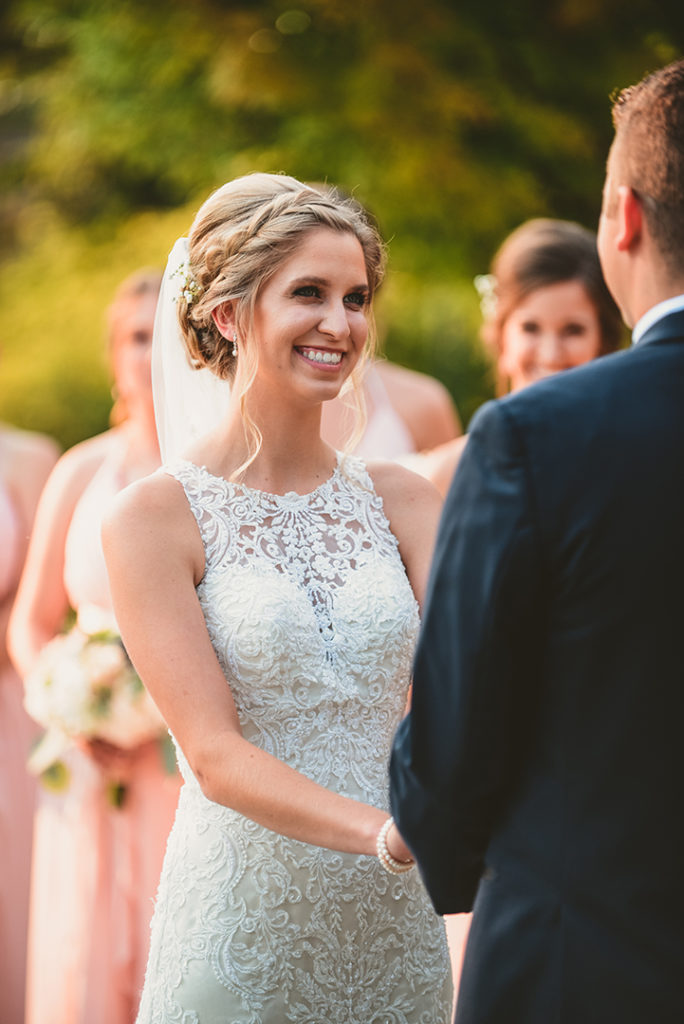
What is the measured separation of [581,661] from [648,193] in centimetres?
76

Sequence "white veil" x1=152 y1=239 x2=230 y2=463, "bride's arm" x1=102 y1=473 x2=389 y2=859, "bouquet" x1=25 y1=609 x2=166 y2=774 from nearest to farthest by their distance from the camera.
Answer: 1. "bride's arm" x1=102 y1=473 x2=389 y2=859
2. "white veil" x1=152 y1=239 x2=230 y2=463
3. "bouquet" x1=25 y1=609 x2=166 y2=774

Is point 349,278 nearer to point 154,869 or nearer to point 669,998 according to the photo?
point 669,998

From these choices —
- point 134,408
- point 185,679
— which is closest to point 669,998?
point 185,679

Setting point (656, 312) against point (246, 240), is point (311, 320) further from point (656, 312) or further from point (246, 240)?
point (656, 312)

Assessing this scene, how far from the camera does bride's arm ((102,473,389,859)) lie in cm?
243

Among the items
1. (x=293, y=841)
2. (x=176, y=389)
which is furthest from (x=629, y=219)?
(x=176, y=389)

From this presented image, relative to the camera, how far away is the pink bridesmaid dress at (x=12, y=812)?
17.6 feet

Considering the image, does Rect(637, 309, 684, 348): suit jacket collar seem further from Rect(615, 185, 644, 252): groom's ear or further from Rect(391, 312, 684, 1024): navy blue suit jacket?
Rect(615, 185, 644, 252): groom's ear

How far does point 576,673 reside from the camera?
181 centimetres

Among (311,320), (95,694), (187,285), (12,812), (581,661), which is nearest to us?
(581,661)

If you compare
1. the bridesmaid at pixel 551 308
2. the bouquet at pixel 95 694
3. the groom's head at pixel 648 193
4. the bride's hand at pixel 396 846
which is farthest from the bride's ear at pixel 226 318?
the bouquet at pixel 95 694

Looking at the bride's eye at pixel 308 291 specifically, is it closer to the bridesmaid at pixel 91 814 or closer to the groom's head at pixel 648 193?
the groom's head at pixel 648 193

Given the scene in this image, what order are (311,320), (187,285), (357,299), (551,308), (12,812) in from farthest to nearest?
(12,812)
(551,308)
(187,285)
(357,299)
(311,320)

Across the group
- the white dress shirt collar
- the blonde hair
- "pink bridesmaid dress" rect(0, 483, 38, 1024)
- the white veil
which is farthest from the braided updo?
"pink bridesmaid dress" rect(0, 483, 38, 1024)
